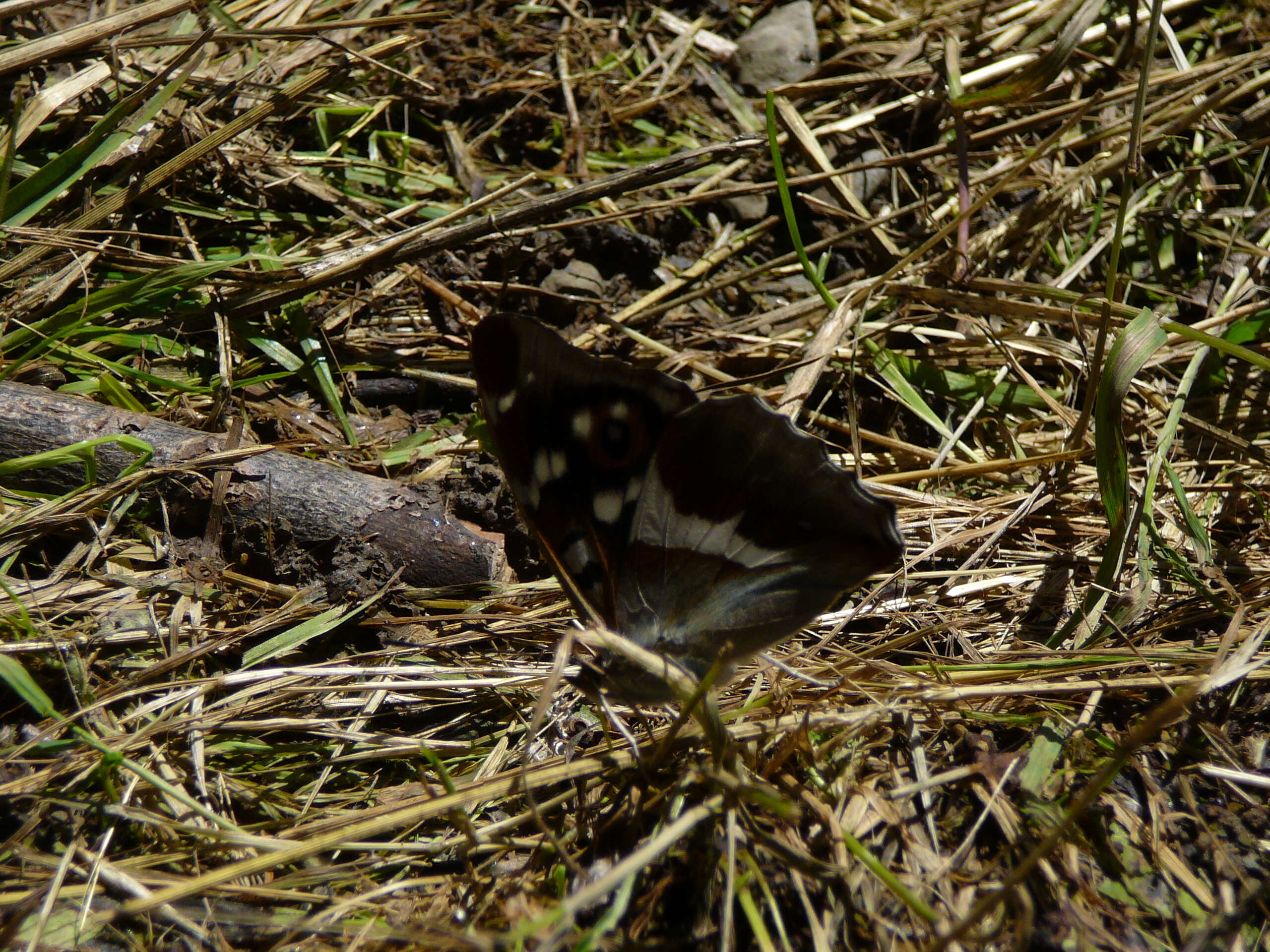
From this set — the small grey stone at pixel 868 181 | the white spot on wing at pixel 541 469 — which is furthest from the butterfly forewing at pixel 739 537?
the small grey stone at pixel 868 181

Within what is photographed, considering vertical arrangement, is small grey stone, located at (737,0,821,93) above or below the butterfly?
above

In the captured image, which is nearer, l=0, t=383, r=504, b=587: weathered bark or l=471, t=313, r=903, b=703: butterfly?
l=471, t=313, r=903, b=703: butterfly

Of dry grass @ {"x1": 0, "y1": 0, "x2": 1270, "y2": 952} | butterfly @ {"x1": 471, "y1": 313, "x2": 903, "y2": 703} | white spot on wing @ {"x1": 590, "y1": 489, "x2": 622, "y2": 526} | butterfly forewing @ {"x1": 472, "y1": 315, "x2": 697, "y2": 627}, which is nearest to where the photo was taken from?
dry grass @ {"x1": 0, "y1": 0, "x2": 1270, "y2": 952}

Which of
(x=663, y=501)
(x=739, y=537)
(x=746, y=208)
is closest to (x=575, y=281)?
(x=746, y=208)

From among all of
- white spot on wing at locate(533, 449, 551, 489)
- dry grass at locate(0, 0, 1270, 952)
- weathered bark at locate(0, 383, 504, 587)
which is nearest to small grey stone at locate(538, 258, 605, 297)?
dry grass at locate(0, 0, 1270, 952)

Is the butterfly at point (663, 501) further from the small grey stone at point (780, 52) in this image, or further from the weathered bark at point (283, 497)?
the small grey stone at point (780, 52)

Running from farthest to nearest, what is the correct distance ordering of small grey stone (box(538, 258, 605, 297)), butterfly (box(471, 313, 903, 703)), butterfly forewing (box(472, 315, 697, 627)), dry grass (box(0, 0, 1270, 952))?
small grey stone (box(538, 258, 605, 297)) → butterfly forewing (box(472, 315, 697, 627)) → butterfly (box(471, 313, 903, 703)) → dry grass (box(0, 0, 1270, 952))

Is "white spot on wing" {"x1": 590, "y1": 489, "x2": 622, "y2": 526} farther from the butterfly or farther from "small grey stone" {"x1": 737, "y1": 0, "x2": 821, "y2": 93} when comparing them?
"small grey stone" {"x1": 737, "y1": 0, "x2": 821, "y2": 93}
